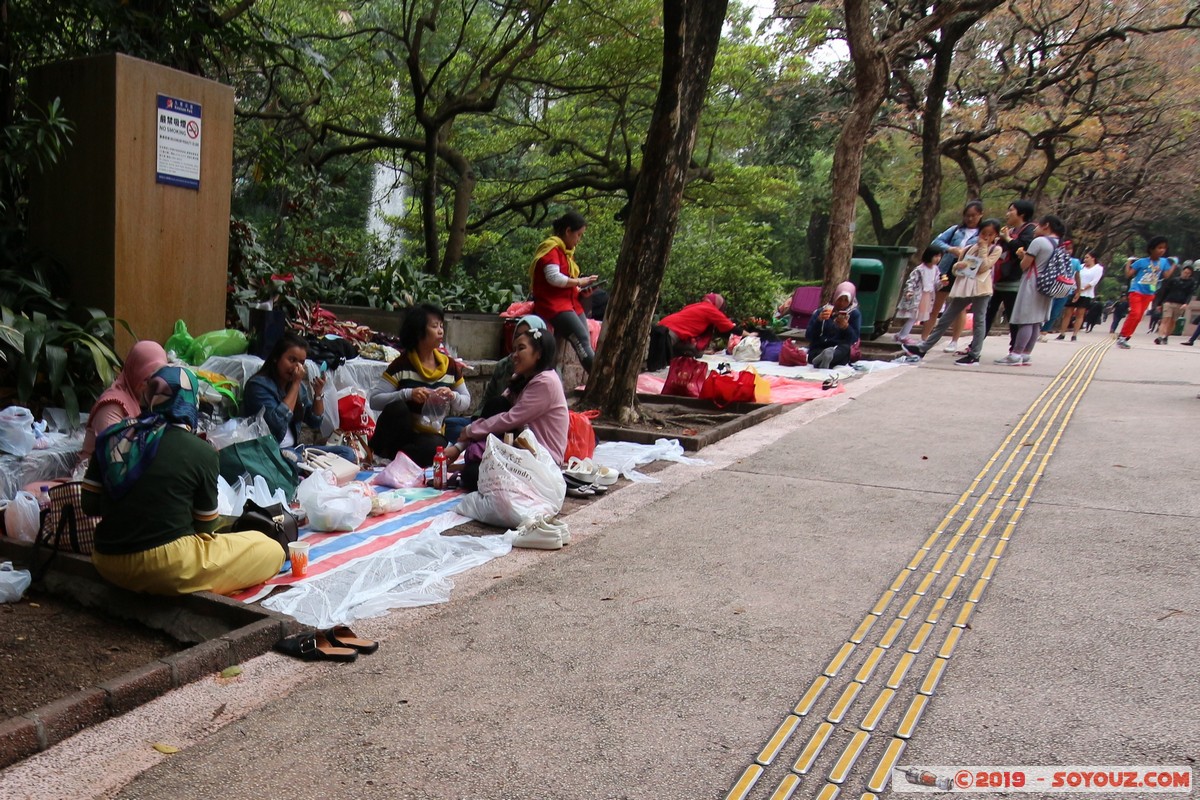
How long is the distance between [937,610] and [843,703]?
3.25ft

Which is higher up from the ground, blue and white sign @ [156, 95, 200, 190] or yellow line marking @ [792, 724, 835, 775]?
blue and white sign @ [156, 95, 200, 190]

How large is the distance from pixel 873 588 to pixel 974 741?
4.46 feet

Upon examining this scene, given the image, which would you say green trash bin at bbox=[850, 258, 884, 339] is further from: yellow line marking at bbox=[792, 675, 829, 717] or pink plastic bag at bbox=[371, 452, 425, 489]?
yellow line marking at bbox=[792, 675, 829, 717]

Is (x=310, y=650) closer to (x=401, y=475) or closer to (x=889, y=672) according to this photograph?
(x=889, y=672)

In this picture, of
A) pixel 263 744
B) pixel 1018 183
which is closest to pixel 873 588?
pixel 263 744

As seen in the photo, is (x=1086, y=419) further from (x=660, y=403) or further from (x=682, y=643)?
(x=682, y=643)

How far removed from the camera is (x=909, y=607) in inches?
157

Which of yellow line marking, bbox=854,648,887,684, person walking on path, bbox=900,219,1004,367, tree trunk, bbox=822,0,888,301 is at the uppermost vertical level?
tree trunk, bbox=822,0,888,301

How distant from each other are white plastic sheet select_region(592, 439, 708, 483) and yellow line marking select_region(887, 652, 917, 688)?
9.38 feet

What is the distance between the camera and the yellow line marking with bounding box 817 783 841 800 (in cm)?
264

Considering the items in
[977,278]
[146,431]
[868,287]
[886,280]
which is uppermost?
[977,278]

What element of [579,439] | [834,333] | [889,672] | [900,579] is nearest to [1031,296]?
[834,333]

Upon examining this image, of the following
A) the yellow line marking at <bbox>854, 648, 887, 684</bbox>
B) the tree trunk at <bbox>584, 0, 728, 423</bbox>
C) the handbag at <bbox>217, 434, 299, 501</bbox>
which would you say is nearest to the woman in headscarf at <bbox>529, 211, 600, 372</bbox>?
the tree trunk at <bbox>584, 0, 728, 423</bbox>

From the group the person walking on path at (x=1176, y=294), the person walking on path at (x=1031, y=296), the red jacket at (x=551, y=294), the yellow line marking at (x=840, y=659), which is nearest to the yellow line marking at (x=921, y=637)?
the yellow line marking at (x=840, y=659)
